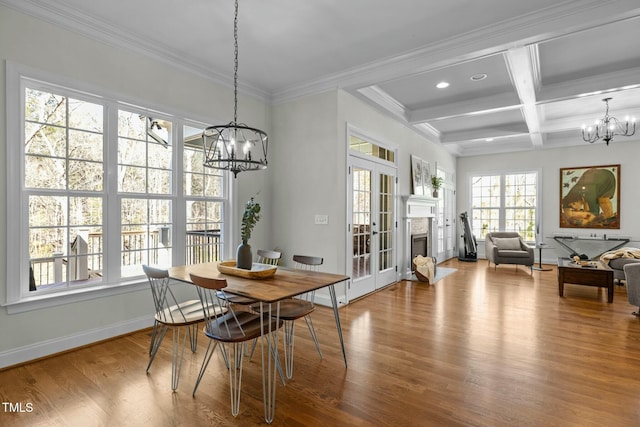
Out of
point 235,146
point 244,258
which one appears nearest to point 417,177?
point 244,258

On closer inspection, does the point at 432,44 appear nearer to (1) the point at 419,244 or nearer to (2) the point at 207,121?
(2) the point at 207,121

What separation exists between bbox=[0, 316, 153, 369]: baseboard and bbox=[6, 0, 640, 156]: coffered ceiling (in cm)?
277

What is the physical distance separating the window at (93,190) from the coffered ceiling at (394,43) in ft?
2.37

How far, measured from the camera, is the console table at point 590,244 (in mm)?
6943

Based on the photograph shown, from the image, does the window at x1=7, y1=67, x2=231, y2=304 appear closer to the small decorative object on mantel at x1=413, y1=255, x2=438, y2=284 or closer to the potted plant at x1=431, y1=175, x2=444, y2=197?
the small decorative object on mantel at x1=413, y1=255, x2=438, y2=284

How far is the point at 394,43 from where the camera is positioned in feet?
11.5

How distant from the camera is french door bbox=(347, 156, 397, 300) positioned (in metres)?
4.69

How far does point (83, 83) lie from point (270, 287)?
8.55ft

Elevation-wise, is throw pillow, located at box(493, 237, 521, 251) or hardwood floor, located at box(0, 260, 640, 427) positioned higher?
throw pillow, located at box(493, 237, 521, 251)

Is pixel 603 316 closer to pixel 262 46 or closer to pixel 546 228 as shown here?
pixel 546 228

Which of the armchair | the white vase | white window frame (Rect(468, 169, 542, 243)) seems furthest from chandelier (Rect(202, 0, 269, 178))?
white window frame (Rect(468, 169, 542, 243))

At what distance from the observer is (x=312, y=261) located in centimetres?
319

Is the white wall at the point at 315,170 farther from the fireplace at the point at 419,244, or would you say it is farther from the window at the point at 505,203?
the window at the point at 505,203

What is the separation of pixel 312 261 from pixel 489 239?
19.3 feet
